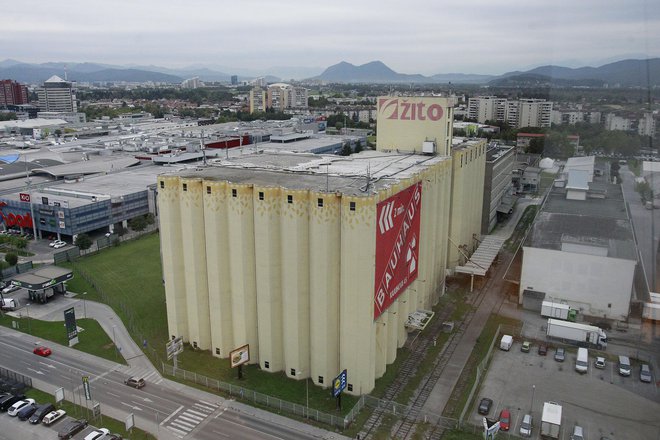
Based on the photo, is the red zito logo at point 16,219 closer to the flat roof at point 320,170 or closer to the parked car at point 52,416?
the flat roof at point 320,170

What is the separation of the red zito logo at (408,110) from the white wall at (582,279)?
1527 cm

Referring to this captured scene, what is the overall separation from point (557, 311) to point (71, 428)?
3636cm

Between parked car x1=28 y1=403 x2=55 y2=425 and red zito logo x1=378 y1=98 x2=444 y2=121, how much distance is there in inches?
1454

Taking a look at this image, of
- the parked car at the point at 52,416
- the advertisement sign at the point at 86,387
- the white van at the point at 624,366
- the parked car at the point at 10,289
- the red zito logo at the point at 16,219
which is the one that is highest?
the red zito logo at the point at 16,219

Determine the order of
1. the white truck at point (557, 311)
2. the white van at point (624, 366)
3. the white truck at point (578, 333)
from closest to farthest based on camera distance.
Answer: the white van at point (624, 366) → the white truck at point (578, 333) → the white truck at point (557, 311)

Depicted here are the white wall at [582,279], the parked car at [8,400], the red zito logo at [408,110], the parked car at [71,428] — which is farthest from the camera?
the red zito logo at [408,110]

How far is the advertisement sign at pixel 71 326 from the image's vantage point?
37.8 metres

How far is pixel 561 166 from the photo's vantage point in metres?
67.1

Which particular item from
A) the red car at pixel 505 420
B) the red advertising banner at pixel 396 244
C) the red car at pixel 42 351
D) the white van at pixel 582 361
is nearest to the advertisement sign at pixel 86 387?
the red car at pixel 42 351

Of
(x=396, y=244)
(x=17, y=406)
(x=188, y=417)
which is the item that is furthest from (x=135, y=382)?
(x=396, y=244)

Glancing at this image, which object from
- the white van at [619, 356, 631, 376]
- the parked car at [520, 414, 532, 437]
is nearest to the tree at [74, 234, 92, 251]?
the parked car at [520, 414, 532, 437]

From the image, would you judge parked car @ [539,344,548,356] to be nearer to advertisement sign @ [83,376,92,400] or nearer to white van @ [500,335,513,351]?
white van @ [500,335,513,351]

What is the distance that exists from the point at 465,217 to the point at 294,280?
28081 mm

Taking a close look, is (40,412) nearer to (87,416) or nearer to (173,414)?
(87,416)
